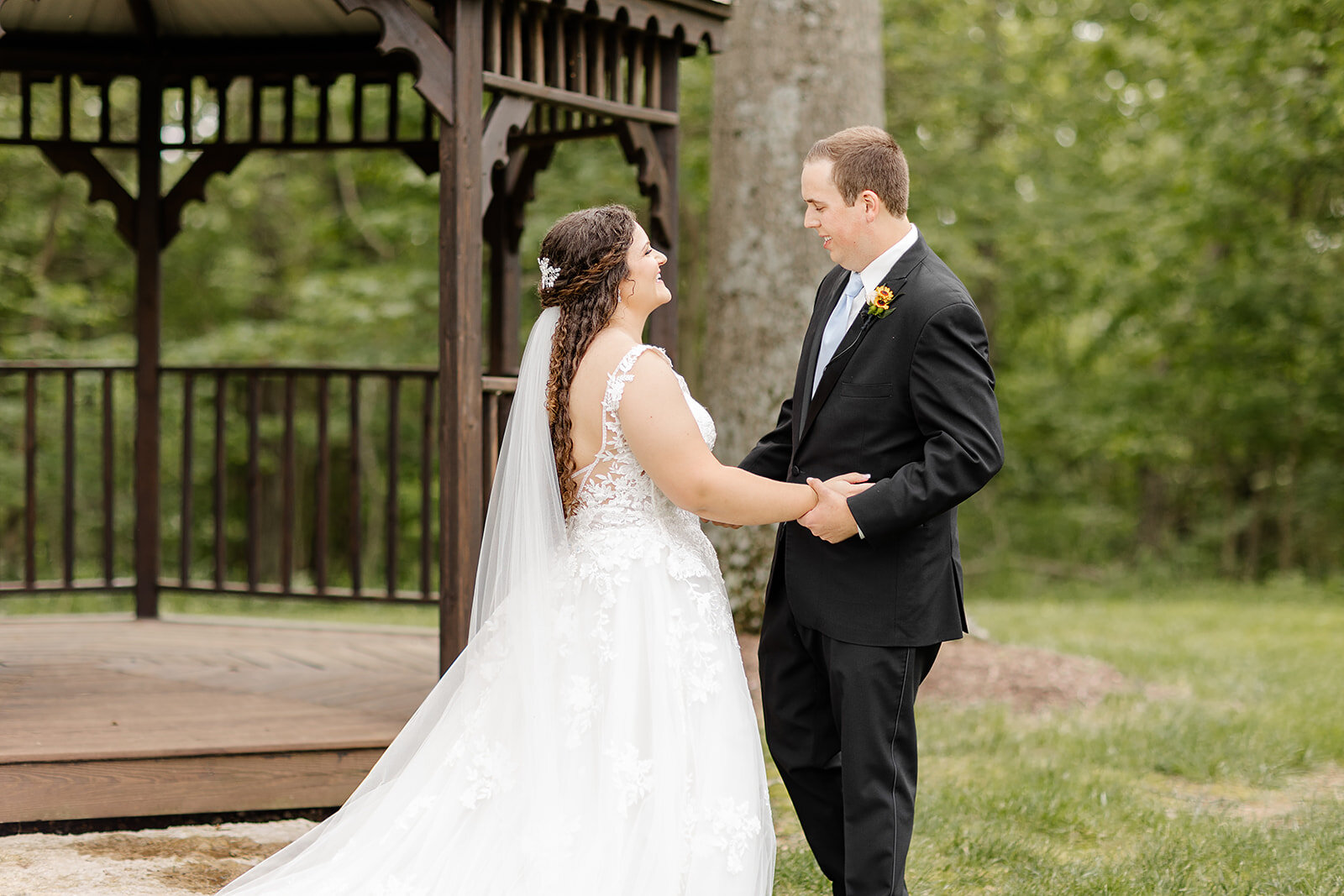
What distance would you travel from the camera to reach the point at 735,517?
3.05 metres

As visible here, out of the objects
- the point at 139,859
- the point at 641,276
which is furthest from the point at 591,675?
the point at 139,859

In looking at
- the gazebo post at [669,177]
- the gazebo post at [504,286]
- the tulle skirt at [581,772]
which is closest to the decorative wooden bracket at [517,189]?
the gazebo post at [504,286]

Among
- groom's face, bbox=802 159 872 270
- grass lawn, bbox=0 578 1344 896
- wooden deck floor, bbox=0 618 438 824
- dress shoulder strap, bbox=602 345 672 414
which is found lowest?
grass lawn, bbox=0 578 1344 896

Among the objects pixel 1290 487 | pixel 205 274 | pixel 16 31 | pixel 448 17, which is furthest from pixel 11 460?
pixel 1290 487

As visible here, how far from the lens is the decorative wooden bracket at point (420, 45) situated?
399 centimetres

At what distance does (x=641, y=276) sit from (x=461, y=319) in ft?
3.53

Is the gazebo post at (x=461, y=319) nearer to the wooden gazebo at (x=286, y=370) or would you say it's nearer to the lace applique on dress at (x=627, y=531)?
the wooden gazebo at (x=286, y=370)

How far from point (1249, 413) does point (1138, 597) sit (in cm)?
273

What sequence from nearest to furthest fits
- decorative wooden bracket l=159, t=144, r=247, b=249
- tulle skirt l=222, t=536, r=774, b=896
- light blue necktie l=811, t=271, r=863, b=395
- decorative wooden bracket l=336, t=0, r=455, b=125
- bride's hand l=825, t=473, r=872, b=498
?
bride's hand l=825, t=473, r=872, b=498 → tulle skirt l=222, t=536, r=774, b=896 → light blue necktie l=811, t=271, r=863, b=395 → decorative wooden bracket l=336, t=0, r=455, b=125 → decorative wooden bracket l=159, t=144, r=247, b=249

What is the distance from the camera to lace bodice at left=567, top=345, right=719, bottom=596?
3.16 m

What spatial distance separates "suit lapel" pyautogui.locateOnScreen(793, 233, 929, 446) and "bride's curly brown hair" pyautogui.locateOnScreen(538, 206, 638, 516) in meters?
0.57

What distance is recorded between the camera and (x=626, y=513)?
320 centimetres

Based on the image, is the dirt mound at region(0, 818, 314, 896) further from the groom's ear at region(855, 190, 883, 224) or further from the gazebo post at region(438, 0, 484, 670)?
the groom's ear at region(855, 190, 883, 224)

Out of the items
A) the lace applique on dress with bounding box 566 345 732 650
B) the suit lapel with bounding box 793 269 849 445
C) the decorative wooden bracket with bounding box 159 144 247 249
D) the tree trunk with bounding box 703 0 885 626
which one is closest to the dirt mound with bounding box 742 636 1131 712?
the tree trunk with bounding box 703 0 885 626
